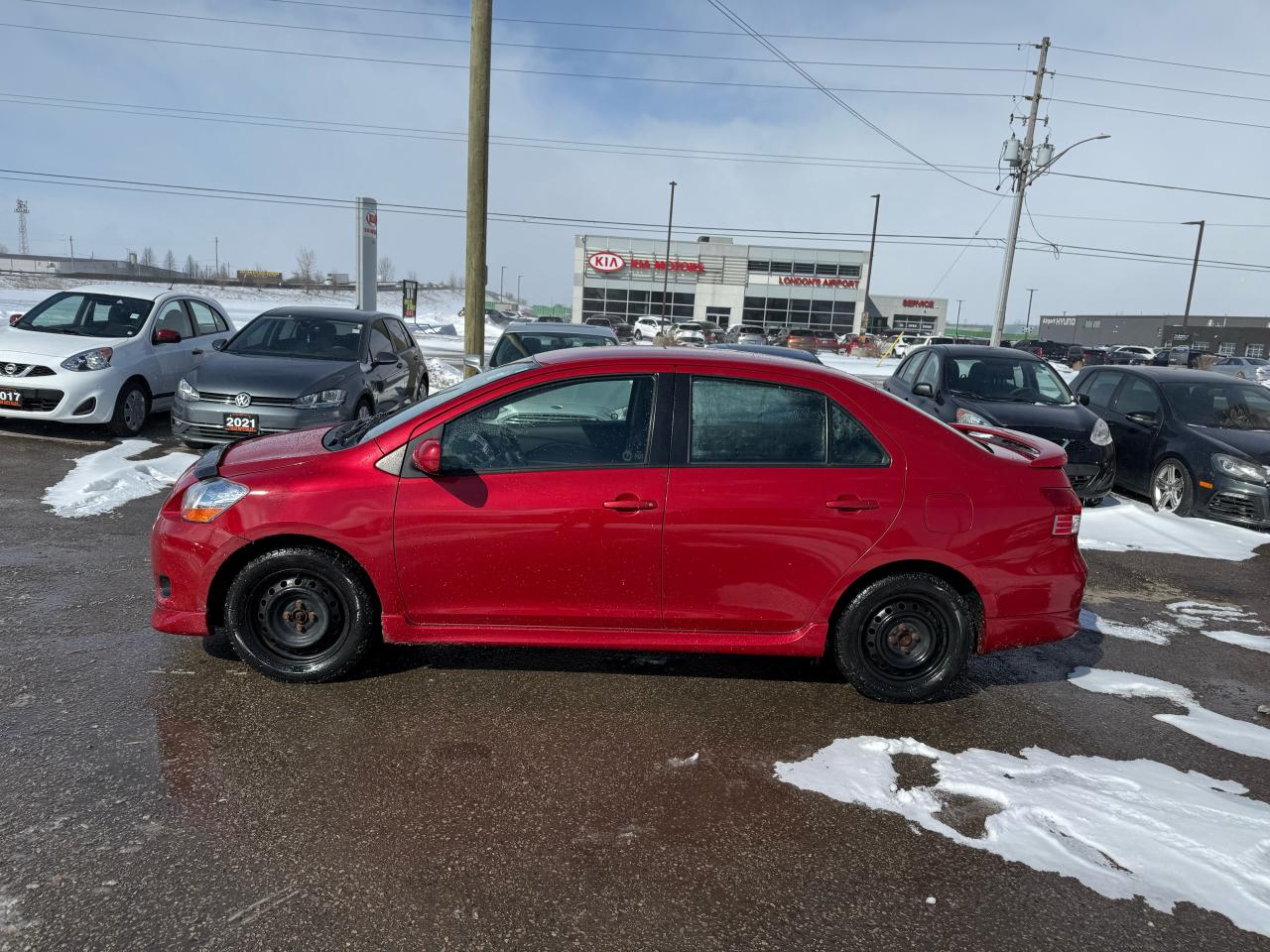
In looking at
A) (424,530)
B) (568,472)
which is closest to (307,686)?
(424,530)

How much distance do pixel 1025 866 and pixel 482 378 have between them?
9.81 ft

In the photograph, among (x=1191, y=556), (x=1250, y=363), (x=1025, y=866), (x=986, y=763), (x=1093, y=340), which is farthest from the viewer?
(x=1093, y=340)

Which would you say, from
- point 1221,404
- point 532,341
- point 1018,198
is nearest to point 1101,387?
point 1221,404

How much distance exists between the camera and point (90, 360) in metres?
8.99

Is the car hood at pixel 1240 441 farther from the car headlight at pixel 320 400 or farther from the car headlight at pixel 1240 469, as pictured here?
the car headlight at pixel 320 400

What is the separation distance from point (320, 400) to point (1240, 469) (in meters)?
9.02

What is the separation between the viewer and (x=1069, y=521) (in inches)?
155

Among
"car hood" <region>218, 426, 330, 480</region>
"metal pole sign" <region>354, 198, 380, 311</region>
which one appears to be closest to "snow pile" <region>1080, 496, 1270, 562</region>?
"car hood" <region>218, 426, 330, 480</region>

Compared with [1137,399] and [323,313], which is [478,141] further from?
[1137,399]

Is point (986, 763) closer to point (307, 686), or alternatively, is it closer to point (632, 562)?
point (632, 562)

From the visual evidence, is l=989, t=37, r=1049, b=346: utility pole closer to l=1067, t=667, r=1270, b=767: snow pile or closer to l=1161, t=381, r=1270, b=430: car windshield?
l=1161, t=381, r=1270, b=430: car windshield

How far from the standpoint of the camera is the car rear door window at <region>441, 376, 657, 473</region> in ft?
12.3

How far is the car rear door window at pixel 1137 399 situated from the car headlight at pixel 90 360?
1138cm

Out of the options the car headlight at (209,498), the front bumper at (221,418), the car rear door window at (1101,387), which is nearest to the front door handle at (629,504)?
the car headlight at (209,498)
